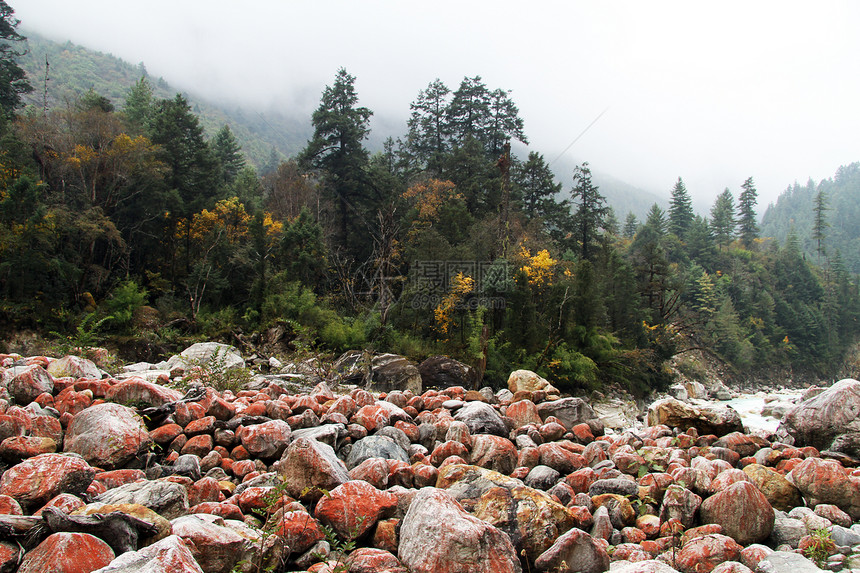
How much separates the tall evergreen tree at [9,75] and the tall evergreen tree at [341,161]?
45.4 feet

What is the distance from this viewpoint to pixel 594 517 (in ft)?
13.5

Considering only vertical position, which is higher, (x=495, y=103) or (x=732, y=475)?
(x=495, y=103)

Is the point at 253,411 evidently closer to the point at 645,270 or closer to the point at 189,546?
the point at 189,546

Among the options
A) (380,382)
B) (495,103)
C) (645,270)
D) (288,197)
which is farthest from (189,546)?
(495,103)

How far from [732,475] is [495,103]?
3587 centimetres

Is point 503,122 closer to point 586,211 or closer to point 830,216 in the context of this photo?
point 586,211

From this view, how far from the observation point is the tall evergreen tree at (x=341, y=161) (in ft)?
84.0

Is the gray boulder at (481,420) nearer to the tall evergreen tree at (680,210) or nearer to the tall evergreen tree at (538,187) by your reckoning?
the tall evergreen tree at (538,187)

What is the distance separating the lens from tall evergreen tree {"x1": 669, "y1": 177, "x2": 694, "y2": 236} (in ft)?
206

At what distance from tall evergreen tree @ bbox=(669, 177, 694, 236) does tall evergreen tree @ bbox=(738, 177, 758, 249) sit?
40.8 feet

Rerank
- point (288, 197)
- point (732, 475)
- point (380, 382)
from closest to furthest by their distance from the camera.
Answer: point (732, 475)
point (380, 382)
point (288, 197)

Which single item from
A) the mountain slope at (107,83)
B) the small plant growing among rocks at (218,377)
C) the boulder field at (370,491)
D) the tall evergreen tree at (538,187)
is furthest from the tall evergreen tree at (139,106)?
the boulder field at (370,491)

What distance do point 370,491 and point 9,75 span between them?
1325 inches

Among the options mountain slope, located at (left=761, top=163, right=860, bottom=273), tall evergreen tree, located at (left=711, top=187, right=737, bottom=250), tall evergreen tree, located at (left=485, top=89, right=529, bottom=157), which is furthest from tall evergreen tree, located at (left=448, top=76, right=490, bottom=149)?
mountain slope, located at (left=761, top=163, right=860, bottom=273)
